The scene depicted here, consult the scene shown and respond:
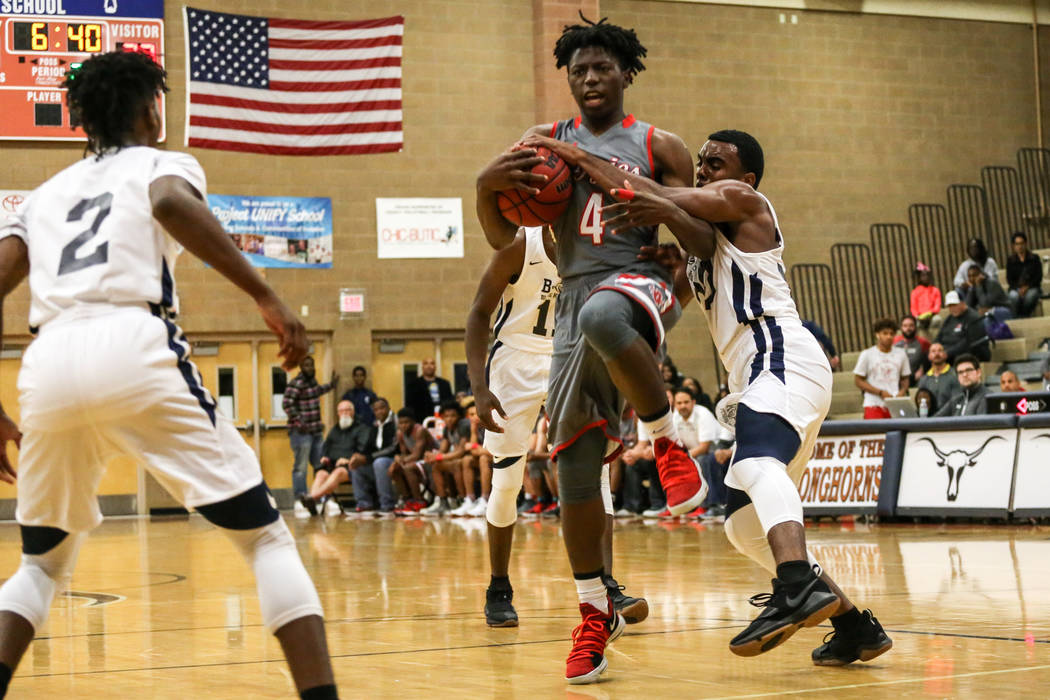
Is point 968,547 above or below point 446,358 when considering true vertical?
below

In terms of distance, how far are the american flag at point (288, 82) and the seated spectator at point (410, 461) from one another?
13.5ft

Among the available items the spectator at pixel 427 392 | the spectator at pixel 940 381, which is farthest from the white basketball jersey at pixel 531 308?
the spectator at pixel 427 392

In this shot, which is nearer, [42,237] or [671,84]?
[42,237]

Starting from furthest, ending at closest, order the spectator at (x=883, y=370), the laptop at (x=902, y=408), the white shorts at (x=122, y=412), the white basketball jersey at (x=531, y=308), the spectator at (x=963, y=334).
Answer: the spectator at (x=963, y=334) < the spectator at (x=883, y=370) < the laptop at (x=902, y=408) < the white basketball jersey at (x=531, y=308) < the white shorts at (x=122, y=412)

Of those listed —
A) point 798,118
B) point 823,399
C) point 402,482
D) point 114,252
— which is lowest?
point 402,482

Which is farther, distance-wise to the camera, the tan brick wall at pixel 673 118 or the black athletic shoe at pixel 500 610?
the tan brick wall at pixel 673 118

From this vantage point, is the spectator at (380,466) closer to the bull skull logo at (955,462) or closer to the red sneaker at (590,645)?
the bull skull logo at (955,462)

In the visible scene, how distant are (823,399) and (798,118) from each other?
1773cm

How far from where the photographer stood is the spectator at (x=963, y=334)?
599 inches

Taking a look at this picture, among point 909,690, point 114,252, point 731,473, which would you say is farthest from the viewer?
point 731,473

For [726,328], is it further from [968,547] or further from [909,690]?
[968,547]

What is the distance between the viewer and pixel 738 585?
6.75 m

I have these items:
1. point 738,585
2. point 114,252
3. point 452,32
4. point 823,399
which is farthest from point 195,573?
point 452,32

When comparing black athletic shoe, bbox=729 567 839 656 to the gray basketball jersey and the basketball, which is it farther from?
the basketball
